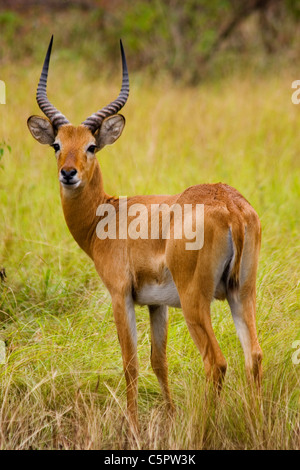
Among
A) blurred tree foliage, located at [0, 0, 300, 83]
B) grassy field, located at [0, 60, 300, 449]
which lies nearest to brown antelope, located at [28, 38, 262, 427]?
grassy field, located at [0, 60, 300, 449]

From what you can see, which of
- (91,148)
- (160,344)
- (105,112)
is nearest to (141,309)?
(160,344)

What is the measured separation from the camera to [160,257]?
13.9ft

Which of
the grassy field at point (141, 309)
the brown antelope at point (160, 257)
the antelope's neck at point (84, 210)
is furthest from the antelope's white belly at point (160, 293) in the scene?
the antelope's neck at point (84, 210)

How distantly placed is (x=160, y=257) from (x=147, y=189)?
2905 millimetres

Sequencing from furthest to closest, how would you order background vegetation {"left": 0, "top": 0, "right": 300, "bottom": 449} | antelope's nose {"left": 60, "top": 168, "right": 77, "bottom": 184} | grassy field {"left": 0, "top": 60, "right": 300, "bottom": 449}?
antelope's nose {"left": 60, "top": 168, "right": 77, "bottom": 184} → background vegetation {"left": 0, "top": 0, "right": 300, "bottom": 449} → grassy field {"left": 0, "top": 60, "right": 300, "bottom": 449}

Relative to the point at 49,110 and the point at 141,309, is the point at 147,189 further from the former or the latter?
the point at 49,110

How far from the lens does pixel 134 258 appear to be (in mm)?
4426

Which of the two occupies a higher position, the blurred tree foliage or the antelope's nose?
the blurred tree foliage

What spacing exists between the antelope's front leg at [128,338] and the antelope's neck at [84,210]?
604mm

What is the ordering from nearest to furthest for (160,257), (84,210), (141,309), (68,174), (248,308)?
(248,308) < (160,257) < (68,174) < (84,210) < (141,309)

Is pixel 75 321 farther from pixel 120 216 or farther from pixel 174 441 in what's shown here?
pixel 174 441
